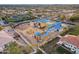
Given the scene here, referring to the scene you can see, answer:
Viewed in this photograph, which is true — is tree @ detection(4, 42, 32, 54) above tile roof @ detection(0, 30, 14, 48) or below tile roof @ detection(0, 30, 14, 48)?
below

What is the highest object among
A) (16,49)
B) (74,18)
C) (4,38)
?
(74,18)

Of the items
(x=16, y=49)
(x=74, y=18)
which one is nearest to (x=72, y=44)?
(x=74, y=18)

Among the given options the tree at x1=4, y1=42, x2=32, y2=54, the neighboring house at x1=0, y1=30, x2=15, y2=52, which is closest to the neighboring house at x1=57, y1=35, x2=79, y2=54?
the tree at x1=4, y1=42, x2=32, y2=54

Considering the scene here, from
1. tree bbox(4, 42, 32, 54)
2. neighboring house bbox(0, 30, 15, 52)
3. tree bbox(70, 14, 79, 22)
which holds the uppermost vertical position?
tree bbox(70, 14, 79, 22)

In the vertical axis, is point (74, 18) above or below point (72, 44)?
above

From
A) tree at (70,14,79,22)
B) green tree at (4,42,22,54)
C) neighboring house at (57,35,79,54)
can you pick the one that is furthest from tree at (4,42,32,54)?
tree at (70,14,79,22)

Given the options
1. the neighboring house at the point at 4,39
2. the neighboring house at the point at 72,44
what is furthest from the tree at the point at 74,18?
the neighboring house at the point at 4,39

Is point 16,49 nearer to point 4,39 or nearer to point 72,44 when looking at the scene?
point 4,39

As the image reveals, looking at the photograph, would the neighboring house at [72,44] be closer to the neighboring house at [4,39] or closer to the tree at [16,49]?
the tree at [16,49]

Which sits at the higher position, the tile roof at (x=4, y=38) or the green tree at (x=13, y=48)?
the tile roof at (x=4, y=38)

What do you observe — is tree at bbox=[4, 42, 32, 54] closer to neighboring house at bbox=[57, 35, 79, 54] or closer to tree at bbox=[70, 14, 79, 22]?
neighboring house at bbox=[57, 35, 79, 54]

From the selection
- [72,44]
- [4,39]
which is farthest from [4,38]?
[72,44]

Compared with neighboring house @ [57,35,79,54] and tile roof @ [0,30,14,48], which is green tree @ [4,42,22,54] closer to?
tile roof @ [0,30,14,48]
